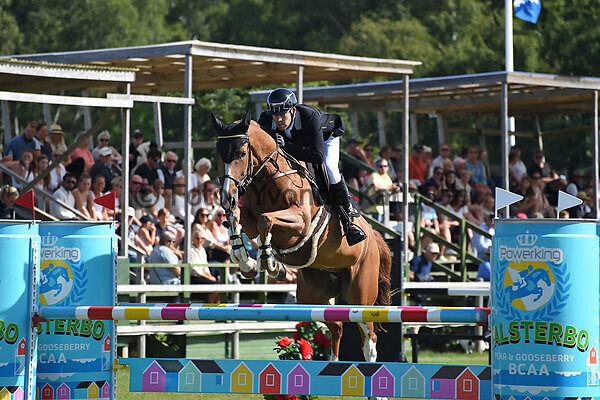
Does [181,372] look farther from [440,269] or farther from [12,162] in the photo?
[440,269]

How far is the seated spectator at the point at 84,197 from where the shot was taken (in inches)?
488

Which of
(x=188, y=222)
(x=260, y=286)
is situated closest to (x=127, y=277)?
(x=188, y=222)

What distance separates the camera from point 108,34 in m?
37.1

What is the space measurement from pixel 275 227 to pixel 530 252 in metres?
Result: 3.02

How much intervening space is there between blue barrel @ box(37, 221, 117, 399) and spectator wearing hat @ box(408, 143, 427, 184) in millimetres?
11619

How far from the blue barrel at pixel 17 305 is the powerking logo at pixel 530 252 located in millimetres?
2840

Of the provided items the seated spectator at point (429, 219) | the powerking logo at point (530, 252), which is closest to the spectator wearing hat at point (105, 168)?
the seated spectator at point (429, 219)

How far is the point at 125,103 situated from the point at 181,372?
6101 mm

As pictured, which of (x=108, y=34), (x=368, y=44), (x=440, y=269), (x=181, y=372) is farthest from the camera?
(x=368, y=44)

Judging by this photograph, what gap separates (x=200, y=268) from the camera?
486 inches

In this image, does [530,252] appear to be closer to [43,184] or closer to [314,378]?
[314,378]

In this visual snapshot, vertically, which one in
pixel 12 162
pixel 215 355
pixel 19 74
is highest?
pixel 19 74

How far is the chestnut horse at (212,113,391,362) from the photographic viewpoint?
7.62 m

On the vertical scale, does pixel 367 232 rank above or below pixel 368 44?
below
